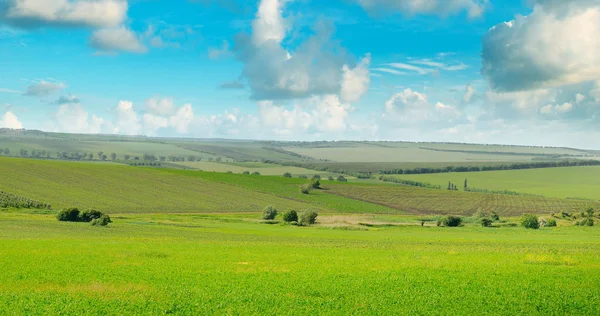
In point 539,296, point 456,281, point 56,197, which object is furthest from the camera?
point 56,197

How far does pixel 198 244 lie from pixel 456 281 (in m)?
24.7

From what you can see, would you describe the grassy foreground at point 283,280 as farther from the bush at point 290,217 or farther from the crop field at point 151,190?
the crop field at point 151,190

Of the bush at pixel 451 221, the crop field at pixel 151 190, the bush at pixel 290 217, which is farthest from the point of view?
the crop field at pixel 151 190

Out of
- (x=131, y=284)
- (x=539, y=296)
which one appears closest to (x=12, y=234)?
(x=131, y=284)

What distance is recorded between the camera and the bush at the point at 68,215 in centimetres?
7214

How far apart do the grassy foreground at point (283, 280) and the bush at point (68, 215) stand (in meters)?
28.2

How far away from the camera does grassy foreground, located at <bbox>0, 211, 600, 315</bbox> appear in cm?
2269

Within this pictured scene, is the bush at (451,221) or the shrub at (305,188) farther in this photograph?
the shrub at (305,188)

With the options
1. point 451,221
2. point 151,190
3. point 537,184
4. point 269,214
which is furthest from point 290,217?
point 537,184

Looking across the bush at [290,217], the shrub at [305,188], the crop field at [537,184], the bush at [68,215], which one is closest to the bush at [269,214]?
the bush at [290,217]

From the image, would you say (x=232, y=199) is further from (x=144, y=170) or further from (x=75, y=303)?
(x=75, y=303)

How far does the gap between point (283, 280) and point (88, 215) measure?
174 feet

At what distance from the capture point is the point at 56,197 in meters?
100

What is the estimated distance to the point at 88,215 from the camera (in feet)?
240
